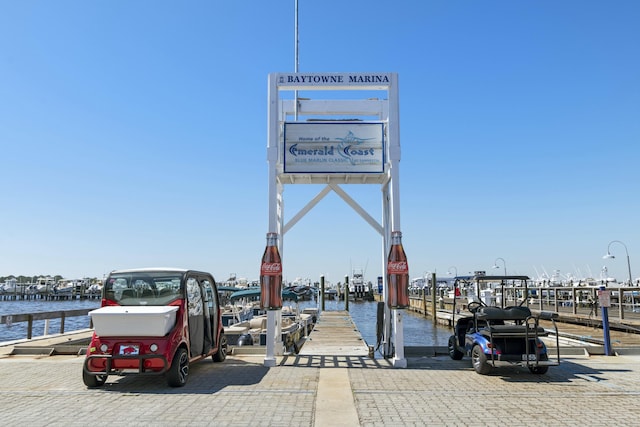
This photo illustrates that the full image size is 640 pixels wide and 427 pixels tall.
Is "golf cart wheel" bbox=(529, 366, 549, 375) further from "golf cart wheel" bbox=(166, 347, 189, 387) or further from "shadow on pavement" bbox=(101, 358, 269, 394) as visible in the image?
"golf cart wheel" bbox=(166, 347, 189, 387)

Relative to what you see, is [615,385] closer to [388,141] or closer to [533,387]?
[533,387]

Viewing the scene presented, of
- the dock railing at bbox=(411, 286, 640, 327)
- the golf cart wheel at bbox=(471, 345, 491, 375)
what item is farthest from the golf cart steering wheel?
the dock railing at bbox=(411, 286, 640, 327)

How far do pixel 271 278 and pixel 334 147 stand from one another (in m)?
3.43

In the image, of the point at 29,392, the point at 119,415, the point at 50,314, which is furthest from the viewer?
the point at 50,314

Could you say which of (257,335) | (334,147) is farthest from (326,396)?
(257,335)

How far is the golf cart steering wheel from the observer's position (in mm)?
10062

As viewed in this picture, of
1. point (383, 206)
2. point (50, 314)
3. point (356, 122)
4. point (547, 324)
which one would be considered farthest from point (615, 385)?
point (547, 324)

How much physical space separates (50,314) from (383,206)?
11176 mm

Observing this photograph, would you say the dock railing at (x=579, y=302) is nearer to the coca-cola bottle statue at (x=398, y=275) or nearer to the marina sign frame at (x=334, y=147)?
the coca-cola bottle statue at (x=398, y=275)

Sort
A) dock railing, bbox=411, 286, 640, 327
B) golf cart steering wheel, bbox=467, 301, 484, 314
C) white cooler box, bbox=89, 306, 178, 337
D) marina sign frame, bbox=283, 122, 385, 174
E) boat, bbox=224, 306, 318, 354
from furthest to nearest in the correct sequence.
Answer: dock railing, bbox=411, 286, 640, 327, boat, bbox=224, 306, 318, 354, marina sign frame, bbox=283, 122, 385, 174, golf cart steering wheel, bbox=467, 301, 484, 314, white cooler box, bbox=89, 306, 178, 337

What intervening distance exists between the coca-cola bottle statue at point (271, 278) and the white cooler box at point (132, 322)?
271cm

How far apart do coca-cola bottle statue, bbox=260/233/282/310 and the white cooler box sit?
2.71m

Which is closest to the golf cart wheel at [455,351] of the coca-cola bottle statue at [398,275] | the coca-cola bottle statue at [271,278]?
the coca-cola bottle statue at [398,275]

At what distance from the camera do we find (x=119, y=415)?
6.14 m
